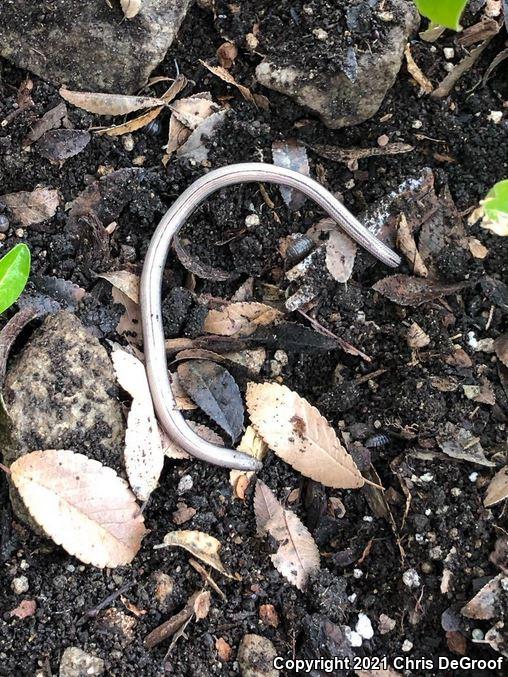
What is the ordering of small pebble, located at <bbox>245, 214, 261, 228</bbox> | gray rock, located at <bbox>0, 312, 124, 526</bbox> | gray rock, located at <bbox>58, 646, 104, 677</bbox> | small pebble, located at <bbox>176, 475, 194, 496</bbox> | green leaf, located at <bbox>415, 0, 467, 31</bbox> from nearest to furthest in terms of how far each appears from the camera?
green leaf, located at <bbox>415, 0, 467, 31</bbox> → gray rock, located at <bbox>58, 646, 104, 677</bbox> → gray rock, located at <bbox>0, 312, 124, 526</bbox> → small pebble, located at <bbox>176, 475, 194, 496</bbox> → small pebble, located at <bbox>245, 214, 261, 228</bbox>

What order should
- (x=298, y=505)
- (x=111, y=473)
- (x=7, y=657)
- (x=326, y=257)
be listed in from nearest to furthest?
(x=7, y=657) < (x=111, y=473) < (x=298, y=505) < (x=326, y=257)

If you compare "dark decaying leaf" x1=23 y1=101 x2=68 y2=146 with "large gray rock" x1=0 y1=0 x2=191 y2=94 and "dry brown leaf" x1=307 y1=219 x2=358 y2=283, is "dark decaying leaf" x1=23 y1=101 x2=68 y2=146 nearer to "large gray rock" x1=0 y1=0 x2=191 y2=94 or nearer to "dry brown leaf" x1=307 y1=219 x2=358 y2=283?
"large gray rock" x1=0 y1=0 x2=191 y2=94

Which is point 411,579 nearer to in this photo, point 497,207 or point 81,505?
point 81,505

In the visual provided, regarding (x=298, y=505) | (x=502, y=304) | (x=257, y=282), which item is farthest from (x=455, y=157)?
(x=298, y=505)

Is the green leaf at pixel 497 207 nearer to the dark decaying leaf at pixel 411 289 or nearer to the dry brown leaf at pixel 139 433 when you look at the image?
the dark decaying leaf at pixel 411 289

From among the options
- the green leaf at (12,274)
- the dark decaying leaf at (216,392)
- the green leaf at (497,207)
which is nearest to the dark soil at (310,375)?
the dark decaying leaf at (216,392)

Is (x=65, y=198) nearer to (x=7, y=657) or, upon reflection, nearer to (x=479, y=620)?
(x=7, y=657)

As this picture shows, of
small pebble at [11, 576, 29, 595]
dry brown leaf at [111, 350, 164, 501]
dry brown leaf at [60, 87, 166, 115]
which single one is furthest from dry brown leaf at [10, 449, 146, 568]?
dry brown leaf at [60, 87, 166, 115]
